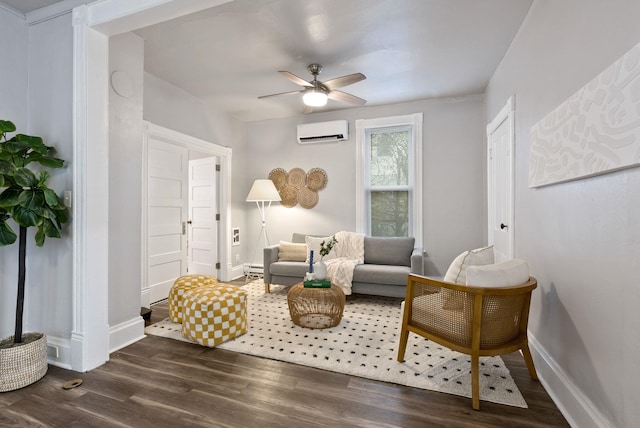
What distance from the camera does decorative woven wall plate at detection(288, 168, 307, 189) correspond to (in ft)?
16.5

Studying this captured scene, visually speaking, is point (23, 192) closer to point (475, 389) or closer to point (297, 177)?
point (475, 389)

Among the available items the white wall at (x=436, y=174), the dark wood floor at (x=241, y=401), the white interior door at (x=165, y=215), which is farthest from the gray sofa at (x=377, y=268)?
the dark wood floor at (x=241, y=401)

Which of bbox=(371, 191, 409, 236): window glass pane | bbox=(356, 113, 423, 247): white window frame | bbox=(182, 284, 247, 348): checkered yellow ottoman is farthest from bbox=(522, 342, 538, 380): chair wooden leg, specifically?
bbox=(371, 191, 409, 236): window glass pane

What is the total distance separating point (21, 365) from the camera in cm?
196

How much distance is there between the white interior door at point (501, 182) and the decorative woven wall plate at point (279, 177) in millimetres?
3003

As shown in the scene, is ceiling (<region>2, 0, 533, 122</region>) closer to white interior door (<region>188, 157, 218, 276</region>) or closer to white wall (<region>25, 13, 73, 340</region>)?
white wall (<region>25, 13, 73, 340</region>)

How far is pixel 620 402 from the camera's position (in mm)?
1306

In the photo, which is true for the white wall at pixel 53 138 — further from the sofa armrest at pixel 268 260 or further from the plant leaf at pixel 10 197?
the sofa armrest at pixel 268 260

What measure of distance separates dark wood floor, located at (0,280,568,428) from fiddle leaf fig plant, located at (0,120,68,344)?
597 millimetres

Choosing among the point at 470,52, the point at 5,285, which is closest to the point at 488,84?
the point at 470,52

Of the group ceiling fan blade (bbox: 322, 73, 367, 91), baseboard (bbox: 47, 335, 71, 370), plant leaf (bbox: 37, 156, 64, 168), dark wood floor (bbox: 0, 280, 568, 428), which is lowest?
dark wood floor (bbox: 0, 280, 568, 428)

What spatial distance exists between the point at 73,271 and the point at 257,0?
2.38 metres

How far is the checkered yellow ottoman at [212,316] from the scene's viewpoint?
2.54 m

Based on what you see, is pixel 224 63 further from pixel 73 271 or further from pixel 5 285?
pixel 5 285
